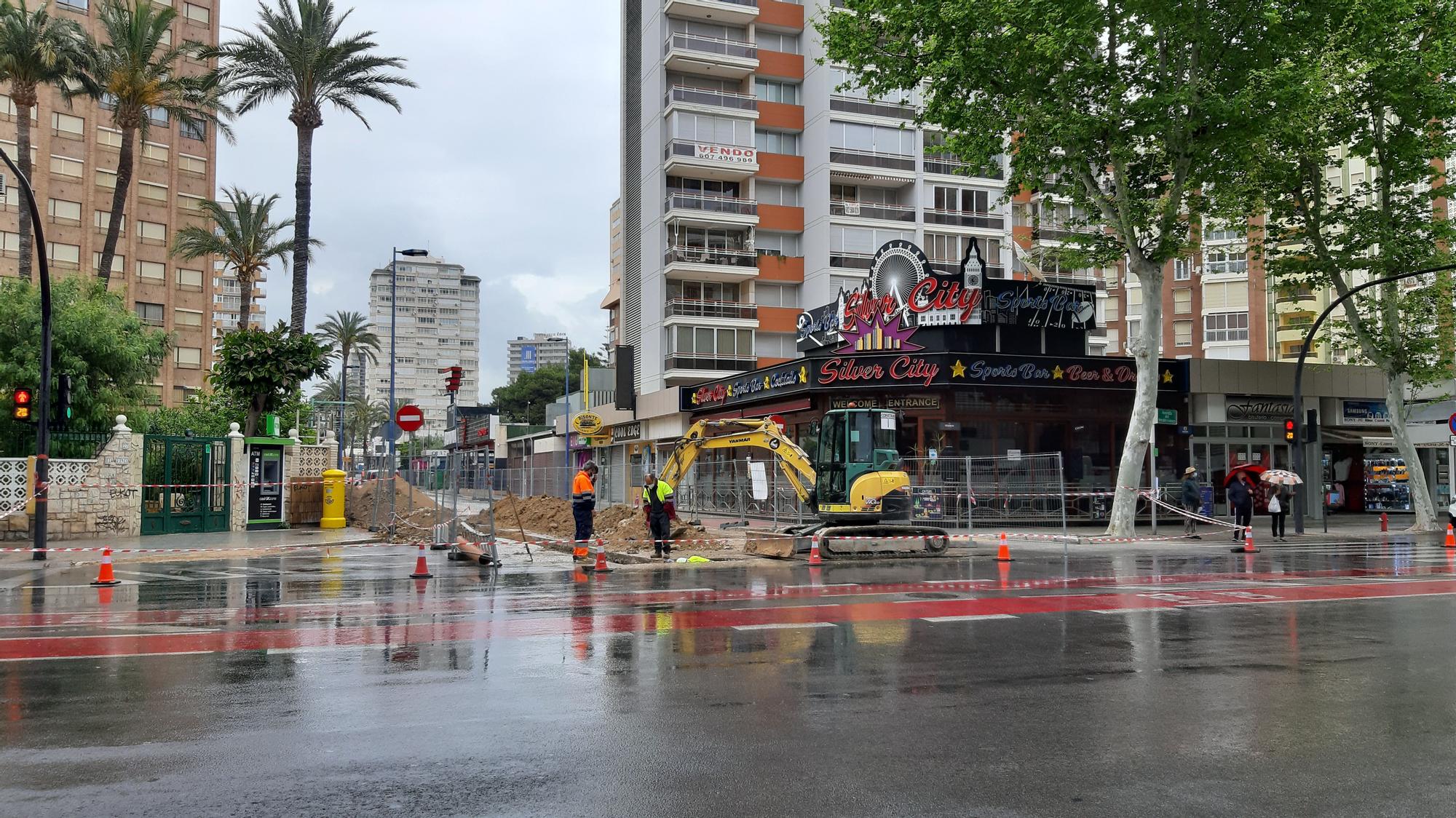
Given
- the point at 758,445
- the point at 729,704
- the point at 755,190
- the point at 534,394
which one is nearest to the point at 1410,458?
the point at 758,445

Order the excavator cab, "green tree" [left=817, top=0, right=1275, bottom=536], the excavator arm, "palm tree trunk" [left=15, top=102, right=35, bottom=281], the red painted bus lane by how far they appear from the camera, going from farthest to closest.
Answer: "palm tree trunk" [left=15, top=102, right=35, bottom=281], "green tree" [left=817, top=0, right=1275, bottom=536], the excavator arm, the excavator cab, the red painted bus lane

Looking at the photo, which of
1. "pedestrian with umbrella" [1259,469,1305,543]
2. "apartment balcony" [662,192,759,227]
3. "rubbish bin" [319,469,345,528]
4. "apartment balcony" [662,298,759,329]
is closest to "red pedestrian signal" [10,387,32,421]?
"rubbish bin" [319,469,345,528]

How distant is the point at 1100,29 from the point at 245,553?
70.3 ft

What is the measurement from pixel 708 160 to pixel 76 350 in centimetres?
2767

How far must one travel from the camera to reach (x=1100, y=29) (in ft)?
78.4

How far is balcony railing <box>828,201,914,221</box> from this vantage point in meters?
49.3

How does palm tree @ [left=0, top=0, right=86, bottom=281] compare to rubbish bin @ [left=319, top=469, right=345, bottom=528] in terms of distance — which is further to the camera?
palm tree @ [left=0, top=0, right=86, bottom=281]

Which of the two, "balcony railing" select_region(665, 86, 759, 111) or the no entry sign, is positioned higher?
"balcony railing" select_region(665, 86, 759, 111)

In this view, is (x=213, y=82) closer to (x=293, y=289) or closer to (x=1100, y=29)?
(x=293, y=289)

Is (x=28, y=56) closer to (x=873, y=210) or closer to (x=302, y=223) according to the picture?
(x=302, y=223)

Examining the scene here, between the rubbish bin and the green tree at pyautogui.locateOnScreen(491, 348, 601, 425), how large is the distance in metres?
81.6

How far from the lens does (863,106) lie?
4962cm

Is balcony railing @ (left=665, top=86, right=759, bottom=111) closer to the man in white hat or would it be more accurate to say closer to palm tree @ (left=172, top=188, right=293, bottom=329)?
palm tree @ (left=172, top=188, right=293, bottom=329)

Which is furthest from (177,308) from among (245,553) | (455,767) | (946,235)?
(455,767)
